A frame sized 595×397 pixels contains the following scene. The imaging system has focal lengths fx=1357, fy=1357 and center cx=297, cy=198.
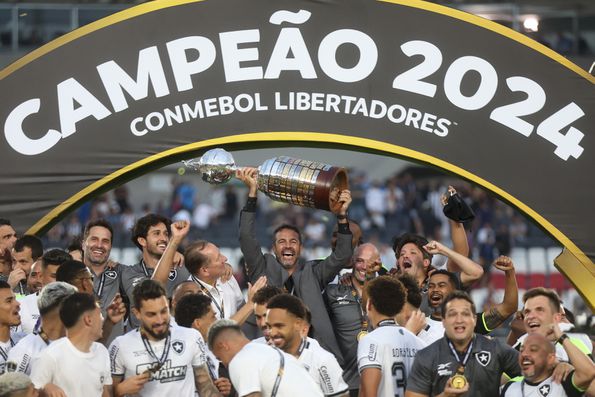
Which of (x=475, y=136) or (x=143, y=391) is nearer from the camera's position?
(x=143, y=391)

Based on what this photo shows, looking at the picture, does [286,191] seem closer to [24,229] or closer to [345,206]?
[345,206]

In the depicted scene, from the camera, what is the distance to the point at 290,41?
1092 cm

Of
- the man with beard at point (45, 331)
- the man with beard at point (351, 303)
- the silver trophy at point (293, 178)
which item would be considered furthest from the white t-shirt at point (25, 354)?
the man with beard at point (351, 303)

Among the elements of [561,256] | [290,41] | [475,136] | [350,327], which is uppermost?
[290,41]

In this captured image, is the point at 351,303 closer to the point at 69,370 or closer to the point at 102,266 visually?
the point at 102,266

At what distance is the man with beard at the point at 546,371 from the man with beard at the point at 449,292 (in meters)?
1.25

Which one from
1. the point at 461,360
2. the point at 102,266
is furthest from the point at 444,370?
the point at 102,266

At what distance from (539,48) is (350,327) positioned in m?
2.72

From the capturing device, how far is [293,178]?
10.1m

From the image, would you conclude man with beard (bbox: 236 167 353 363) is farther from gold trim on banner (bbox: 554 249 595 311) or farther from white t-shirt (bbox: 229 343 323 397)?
white t-shirt (bbox: 229 343 323 397)

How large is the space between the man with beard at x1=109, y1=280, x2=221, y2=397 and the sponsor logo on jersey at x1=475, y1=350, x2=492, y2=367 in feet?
6.10

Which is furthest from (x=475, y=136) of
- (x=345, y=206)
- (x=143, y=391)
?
(x=143, y=391)

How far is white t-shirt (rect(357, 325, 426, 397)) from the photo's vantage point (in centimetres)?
889

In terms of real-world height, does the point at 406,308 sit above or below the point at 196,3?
below
